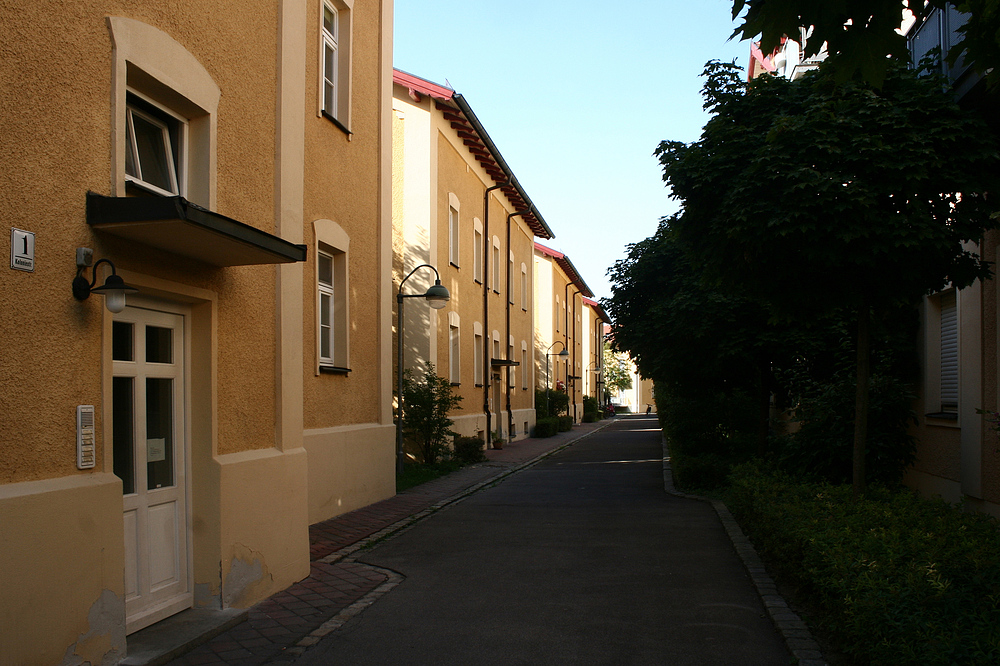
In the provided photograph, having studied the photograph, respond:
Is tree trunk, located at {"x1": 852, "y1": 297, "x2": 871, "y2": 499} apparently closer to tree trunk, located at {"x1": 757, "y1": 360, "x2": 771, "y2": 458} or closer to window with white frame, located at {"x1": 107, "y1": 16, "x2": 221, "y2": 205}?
window with white frame, located at {"x1": 107, "y1": 16, "x2": 221, "y2": 205}

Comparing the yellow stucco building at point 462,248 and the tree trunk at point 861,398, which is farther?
the yellow stucco building at point 462,248

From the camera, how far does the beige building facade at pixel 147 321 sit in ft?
14.8

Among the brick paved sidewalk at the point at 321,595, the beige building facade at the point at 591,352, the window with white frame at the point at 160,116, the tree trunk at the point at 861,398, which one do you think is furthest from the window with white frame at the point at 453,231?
the beige building facade at the point at 591,352

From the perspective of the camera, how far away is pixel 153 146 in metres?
6.27

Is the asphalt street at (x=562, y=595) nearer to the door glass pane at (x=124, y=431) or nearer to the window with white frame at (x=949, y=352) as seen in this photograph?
the door glass pane at (x=124, y=431)

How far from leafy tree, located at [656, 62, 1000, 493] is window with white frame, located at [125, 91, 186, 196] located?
4578 millimetres

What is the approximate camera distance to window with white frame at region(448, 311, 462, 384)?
73.0 feet

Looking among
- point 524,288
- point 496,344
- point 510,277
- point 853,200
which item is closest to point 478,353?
point 496,344

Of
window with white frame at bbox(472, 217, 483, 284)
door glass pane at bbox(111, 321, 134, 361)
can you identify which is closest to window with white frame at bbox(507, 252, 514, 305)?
window with white frame at bbox(472, 217, 483, 284)

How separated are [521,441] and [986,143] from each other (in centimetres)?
2491

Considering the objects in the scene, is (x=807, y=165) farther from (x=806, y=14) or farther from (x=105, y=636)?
(x=105, y=636)

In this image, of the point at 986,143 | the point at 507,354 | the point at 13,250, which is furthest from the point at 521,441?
the point at 13,250

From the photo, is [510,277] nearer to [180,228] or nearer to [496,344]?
[496,344]

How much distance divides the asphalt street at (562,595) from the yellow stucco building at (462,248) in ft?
28.3
